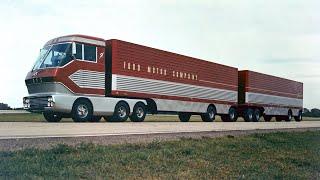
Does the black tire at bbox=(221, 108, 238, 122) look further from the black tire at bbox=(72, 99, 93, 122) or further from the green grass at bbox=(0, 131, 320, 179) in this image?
the green grass at bbox=(0, 131, 320, 179)

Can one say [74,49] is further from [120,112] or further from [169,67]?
[169,67]

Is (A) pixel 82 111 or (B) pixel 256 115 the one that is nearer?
(A) pixel 82 111

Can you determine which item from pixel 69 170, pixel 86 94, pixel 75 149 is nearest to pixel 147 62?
pixel 86 94

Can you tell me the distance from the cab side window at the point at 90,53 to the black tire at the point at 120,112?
7.17 ft

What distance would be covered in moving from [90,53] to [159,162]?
38.1 feet

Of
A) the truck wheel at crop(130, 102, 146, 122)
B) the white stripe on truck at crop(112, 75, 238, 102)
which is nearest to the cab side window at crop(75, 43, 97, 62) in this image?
the white stripe on truck at crop(112, 75, 238, 102)

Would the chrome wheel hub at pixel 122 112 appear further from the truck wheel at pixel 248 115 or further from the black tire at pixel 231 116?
the truck wheel at pixel 248 115

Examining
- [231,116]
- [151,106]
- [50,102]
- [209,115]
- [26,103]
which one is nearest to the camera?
[50,102]

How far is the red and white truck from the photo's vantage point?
17.7m

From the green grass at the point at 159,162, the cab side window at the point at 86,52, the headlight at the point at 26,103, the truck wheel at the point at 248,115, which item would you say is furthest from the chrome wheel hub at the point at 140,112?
the truck wheel at the point at 248,115

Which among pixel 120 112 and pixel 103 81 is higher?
pixel 103 81

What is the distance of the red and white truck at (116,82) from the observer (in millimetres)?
17688

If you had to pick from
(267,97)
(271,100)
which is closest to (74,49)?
(267,97)

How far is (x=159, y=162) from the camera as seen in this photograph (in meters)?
7.89
